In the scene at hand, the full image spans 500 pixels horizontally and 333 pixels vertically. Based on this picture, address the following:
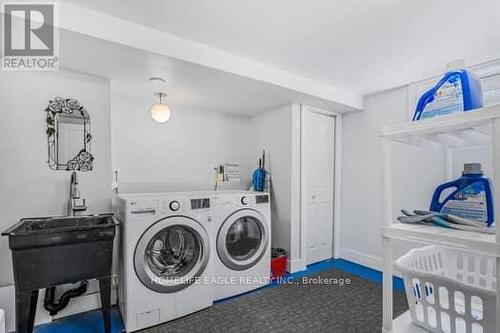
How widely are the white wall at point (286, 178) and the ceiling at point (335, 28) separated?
2.81 feet

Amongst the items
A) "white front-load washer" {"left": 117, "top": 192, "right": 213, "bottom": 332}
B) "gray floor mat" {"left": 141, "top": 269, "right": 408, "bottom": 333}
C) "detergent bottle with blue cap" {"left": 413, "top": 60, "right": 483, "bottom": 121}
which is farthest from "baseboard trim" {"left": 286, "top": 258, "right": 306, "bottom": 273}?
"detergent bottle with blue cap" {"left": 413, "top": 60, "right": 483, "bottom": 121}

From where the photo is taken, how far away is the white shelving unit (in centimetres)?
67

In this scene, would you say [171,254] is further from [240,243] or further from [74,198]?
[74,198]

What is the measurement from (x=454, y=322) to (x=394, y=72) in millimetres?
2355

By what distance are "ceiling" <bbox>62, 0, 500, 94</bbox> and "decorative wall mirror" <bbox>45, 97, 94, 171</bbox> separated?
988 mm

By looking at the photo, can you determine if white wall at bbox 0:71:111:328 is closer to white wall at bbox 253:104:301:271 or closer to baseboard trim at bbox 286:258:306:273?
white wall at bbox 253:104:301:271

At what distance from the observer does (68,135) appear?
87.1 inches

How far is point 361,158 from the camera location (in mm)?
3309

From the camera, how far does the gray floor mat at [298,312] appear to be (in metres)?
1.97

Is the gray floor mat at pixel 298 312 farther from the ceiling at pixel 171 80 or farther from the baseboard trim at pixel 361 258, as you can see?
the ceiling at pixel 171 80

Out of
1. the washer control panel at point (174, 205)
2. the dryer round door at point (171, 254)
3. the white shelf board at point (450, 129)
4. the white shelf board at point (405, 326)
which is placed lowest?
the dryer round door at point (171, 254)

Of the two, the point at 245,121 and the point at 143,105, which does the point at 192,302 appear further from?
the point at 245,121

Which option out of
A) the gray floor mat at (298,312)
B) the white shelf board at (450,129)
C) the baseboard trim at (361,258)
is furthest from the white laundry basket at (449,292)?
the baseboard trim at (361,258)

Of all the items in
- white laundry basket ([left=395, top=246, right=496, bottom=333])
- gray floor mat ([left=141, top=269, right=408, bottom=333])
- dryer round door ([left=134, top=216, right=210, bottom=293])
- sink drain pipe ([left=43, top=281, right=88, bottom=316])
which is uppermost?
white laundry basket ([left=395, top=246, right=496, bottom=333])
